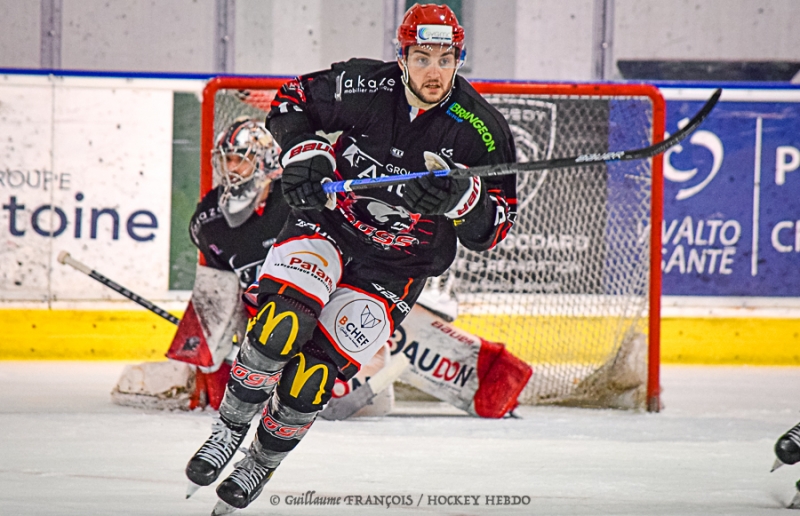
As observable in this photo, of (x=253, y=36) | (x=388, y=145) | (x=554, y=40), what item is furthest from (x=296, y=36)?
(x=388, y=145)

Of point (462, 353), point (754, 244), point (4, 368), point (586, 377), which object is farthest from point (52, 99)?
point (754, 244)

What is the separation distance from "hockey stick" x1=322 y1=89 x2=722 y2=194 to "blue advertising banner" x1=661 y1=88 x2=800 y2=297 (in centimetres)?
287

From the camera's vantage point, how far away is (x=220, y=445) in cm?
224

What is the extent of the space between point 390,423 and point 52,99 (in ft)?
7.66

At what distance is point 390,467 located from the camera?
2.79m

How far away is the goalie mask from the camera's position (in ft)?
11.6

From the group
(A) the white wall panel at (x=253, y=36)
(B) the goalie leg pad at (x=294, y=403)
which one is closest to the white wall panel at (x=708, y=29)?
(A) the white wall panel at (x=253, y=36)

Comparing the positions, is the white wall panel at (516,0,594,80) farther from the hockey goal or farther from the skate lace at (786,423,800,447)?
the skate lace at (786,423,800,447)

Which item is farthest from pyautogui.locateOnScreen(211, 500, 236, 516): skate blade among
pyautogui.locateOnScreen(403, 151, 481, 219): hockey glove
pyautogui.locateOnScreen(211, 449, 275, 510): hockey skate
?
pyautogui.locateOnScreen(403, 151, 481, 219): hockey glove

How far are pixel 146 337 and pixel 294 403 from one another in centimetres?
285

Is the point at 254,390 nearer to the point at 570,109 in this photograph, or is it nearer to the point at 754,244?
the point at 570,109

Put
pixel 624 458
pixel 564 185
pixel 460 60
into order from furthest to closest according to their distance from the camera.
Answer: pixel 564 185 < pixel 624 458 < pixel 460 60

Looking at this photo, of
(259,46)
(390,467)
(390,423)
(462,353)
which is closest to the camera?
(390,467)

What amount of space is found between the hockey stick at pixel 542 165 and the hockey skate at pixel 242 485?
0.61m
